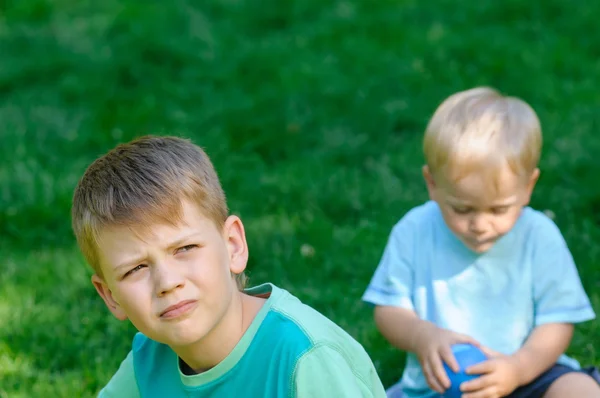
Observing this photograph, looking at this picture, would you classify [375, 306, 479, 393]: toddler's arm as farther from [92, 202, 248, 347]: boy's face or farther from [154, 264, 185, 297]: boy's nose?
[154, 264, 185, 297]: boy's nose

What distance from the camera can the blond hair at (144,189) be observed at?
2.37m

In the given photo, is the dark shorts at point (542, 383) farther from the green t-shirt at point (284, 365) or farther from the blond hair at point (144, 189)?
the blond hair at point (144, 189)

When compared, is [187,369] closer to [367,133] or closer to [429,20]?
[367,133]

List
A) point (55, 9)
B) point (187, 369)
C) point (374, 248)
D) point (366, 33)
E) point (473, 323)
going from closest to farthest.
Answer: point (187, 369)
point (473, 323)
point (374, 248)
point (366, 33)
point (55, 9)

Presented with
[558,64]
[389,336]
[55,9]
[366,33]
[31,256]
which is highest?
[55,9]

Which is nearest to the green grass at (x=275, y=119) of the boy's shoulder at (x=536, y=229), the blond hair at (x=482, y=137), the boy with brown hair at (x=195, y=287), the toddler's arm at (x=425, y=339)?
the toddler's arm at (x=425, y=339)

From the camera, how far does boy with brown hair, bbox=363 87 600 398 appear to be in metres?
3.02

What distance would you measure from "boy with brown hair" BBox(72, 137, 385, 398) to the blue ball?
510 mm

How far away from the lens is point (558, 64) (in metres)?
6.07

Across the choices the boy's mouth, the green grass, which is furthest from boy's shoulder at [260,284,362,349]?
the green grass

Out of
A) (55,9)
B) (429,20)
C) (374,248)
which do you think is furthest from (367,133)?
(55,9)

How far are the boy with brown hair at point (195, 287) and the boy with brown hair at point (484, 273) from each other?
692mm

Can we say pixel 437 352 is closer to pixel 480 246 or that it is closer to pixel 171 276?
pixel 480 246

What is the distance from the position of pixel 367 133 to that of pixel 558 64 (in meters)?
1.47
